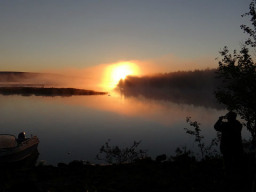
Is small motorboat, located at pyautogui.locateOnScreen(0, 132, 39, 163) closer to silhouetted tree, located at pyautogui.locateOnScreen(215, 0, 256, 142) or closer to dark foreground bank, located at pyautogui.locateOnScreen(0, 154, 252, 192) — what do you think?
dark foreground bank, located at pyautogui.locateOnScreen(0, 154, 252, 192)

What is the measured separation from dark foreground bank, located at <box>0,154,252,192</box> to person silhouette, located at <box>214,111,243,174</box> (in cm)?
82

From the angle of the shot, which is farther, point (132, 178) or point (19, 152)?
point (19, 152)

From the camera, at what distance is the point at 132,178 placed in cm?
1258

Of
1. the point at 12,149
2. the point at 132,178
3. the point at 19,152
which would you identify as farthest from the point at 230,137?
the point at 19,152

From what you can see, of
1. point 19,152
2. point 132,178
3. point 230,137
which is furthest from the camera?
point 19,152

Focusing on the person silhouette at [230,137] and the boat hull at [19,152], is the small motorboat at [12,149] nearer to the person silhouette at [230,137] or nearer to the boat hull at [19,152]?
the boat hull at [19,152]

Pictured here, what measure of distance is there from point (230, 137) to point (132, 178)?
443 cm

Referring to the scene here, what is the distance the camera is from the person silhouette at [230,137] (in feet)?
35.3

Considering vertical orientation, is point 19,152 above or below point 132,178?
below

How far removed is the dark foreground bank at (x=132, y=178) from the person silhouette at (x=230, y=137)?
0.82 metres

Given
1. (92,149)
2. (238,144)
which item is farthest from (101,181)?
(92,149)

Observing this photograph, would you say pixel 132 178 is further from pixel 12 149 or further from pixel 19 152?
pixel 19 152

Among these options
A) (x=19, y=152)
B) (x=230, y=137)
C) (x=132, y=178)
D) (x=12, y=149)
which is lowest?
(x=19, y=152)

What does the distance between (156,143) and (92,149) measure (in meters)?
8.80
